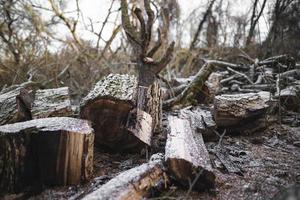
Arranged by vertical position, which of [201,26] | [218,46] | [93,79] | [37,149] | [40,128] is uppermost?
[201,26]

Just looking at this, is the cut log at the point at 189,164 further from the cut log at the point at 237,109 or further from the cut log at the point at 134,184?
the cut log at the point at 237,109

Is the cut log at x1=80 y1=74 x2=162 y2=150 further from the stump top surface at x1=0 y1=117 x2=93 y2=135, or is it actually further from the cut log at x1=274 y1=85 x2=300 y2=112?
the cut log at x1=274 y1=85 x2=300 y2=112

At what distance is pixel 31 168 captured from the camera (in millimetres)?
1999

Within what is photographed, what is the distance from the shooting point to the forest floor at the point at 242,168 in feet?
6.24

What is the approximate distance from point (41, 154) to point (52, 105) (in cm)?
108

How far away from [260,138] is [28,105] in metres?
2.61

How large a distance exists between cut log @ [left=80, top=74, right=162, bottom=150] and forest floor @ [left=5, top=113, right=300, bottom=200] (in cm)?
16

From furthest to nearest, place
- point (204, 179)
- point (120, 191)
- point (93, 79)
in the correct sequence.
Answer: point (93, 79) → point (204, 179) → point (120, 191)

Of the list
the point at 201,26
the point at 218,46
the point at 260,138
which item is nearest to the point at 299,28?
the point at 218,46

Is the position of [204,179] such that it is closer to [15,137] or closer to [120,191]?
[120,191]

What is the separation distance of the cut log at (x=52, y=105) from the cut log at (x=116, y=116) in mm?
470

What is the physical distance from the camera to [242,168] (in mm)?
2377

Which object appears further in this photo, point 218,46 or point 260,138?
point 218,46

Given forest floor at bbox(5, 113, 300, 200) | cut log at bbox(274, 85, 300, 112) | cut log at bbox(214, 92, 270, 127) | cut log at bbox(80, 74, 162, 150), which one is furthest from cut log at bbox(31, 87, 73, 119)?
cut log at bbox(274, 85, 300, 112)
